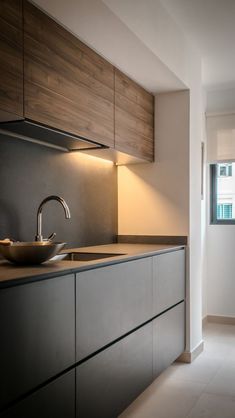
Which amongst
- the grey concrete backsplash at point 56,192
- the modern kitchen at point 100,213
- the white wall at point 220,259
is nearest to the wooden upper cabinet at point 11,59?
the modern kitchen at point 100,213

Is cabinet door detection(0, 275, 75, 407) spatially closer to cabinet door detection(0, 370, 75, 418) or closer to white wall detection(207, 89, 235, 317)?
cabinet door detection(0, 370, 75, 418)

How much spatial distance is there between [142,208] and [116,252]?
3.24 ft

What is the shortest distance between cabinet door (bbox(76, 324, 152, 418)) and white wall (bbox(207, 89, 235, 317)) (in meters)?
2.26

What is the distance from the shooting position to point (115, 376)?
2.23m

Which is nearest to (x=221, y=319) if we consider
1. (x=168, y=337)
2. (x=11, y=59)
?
(x=168, y=337)

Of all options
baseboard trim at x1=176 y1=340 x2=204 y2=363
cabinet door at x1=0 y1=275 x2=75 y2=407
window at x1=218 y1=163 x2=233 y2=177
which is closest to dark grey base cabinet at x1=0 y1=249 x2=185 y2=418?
cabinet door at x1=0 y1=275 x2=75 y2=407

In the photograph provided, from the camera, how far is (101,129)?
269 centimetres

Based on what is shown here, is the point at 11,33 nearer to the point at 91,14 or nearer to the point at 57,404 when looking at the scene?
the point at 91,14

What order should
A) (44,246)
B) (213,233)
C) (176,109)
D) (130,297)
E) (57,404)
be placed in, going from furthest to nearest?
(213,233) → (176,109) → (130,297) → (44,246) → (57,404)

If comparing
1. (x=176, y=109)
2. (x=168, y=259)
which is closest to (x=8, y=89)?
(x=168, y=259)

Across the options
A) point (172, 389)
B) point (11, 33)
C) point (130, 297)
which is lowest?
point (172, 389)

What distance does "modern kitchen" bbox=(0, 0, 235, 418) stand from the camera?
176 centimetres

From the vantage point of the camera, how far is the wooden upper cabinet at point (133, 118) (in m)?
2.95

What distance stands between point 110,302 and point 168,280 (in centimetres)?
97
